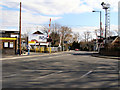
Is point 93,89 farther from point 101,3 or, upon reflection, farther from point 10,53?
point 101,3

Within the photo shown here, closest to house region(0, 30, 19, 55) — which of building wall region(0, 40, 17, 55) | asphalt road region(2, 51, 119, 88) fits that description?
building wall region(0, 40, 17, 55)

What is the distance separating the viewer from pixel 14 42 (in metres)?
34.2

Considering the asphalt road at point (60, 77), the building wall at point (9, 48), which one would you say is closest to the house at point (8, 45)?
the building wall at point (9, 48)

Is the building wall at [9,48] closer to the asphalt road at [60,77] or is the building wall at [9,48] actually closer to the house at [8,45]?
the house at [8,45]

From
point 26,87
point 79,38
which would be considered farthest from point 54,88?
point 79,38

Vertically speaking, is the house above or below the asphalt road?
above

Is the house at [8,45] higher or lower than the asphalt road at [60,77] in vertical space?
higher

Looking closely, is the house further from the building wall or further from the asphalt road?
the asphalt road

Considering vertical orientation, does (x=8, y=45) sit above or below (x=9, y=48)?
above

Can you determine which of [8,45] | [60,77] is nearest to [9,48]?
[8,45]

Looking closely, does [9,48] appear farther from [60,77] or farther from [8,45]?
[60,77]

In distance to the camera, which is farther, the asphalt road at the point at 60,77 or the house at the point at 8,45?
the house at the point at 8,45

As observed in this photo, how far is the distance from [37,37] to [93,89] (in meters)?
76.9

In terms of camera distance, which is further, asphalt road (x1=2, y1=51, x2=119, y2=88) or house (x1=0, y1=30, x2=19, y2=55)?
house (x1=0, y1=30, x2=19, y2=55)
